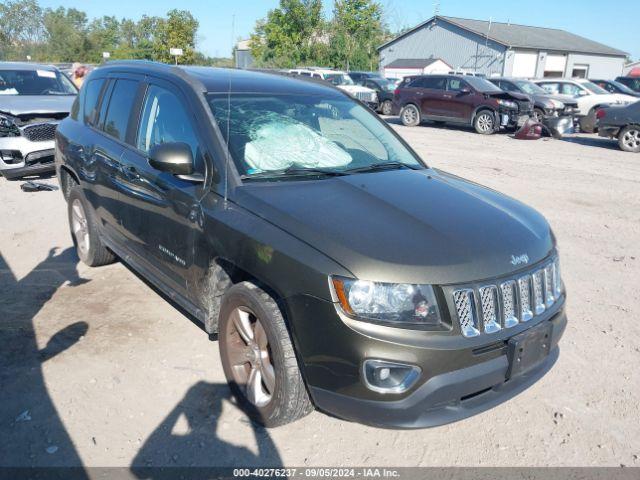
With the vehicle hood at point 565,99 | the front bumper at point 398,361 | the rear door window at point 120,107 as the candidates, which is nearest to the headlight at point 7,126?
the rear door window at point 120,107

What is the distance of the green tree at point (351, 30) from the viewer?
47.4 metres

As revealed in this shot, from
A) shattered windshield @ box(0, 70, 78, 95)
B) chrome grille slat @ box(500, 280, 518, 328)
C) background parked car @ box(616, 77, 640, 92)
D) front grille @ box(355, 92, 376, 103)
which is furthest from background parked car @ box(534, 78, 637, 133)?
chrome grille slat @ box(500, 280, 518, 328)

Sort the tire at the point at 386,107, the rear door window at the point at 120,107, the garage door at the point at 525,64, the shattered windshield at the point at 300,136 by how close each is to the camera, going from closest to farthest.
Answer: the shattered windshield at the point at 300,136
the rear door window at the point at 120,107
the tire at the point at 386,107
the garage door at the point at 525,64

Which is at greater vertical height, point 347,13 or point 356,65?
point 347,13

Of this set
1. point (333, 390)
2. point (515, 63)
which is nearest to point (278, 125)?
point (333, 390)

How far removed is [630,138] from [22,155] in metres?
14.0

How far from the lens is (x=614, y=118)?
1396cm

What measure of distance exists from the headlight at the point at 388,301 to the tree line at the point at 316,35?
43771 millimetres

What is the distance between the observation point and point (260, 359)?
9.87 feet

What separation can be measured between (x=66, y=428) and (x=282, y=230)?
168 cm

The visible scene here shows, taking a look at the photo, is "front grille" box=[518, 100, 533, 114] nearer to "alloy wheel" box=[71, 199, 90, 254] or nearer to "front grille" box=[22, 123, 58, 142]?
"front grille" box=[22, 123, 58, 142]

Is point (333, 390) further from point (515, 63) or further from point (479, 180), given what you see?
point (515, 63)

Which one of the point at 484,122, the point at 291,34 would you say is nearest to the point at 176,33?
the point at 291,34

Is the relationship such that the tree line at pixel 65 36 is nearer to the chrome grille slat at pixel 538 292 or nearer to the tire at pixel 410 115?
the tire at pixel 410 115
